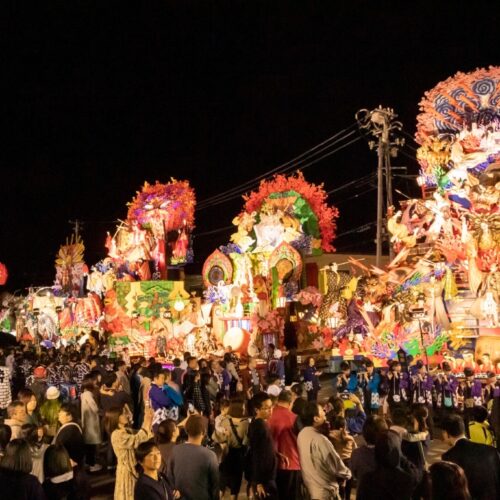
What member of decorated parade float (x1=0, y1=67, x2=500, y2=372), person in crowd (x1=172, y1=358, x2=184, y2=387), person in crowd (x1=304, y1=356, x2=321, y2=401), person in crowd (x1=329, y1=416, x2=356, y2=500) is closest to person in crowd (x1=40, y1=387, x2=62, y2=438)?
person in crowd (x1=172, y1=358, x2=184, y2=387)

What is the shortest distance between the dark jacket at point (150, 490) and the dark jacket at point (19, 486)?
0.67 m

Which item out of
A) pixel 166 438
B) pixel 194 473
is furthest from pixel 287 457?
pixel 194 473

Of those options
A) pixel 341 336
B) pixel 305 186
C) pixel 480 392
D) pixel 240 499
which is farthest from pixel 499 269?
Result: pixel 240 499

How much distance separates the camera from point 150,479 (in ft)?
15.6

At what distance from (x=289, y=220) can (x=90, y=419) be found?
19137mm

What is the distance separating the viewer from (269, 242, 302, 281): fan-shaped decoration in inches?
1050

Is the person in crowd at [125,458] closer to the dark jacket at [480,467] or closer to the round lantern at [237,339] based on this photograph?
the dark jacket at [480,467]

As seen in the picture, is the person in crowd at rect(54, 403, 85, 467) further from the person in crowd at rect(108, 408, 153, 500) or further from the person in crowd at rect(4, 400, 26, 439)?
the person in crowd at rect(4, 400, 26, 439)

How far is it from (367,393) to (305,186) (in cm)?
1596

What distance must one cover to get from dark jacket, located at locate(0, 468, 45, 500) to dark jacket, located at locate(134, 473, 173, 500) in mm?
666

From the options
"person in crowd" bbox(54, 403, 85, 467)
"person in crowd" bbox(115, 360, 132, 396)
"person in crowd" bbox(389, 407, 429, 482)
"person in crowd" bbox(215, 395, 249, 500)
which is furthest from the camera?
"person in crowd" bbox(115, 360, 132, 396)

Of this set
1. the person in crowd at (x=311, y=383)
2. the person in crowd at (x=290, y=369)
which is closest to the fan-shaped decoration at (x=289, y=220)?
the person in crowd at (x=290, y=369)

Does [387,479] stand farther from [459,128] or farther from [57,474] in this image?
[459,128]

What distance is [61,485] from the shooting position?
532 cm
